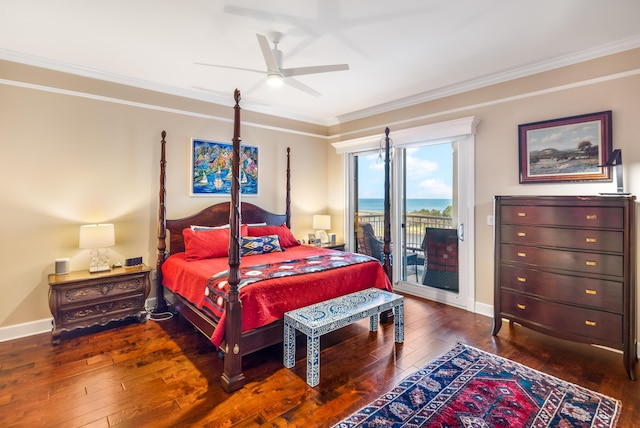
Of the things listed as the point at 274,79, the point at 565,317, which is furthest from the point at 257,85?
the point at 565,317

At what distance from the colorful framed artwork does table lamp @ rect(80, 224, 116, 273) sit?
3.81 ft

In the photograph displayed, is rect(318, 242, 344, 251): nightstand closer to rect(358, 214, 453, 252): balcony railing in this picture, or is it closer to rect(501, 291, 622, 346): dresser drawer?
rect(358, 214, 453, 252): balcony railing

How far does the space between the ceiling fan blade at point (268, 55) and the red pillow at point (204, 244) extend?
207 centimetres

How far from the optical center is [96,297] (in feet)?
10.6

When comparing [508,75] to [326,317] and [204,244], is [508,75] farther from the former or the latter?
[204,244]

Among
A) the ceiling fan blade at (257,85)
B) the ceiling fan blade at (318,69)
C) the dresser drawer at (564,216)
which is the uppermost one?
the ceiling fan blade at (257,85)

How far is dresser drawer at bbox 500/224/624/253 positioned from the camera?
99.5 inches

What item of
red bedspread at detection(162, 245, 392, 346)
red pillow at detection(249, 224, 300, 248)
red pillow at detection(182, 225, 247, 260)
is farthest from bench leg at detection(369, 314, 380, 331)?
red pillow at detection(182, 225, 247, 260)

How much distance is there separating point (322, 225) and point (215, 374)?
10.2ft

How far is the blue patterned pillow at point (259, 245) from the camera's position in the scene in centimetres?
400

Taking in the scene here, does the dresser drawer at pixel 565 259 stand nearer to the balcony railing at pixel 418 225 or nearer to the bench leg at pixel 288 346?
the balcony railing at pixel 418 225

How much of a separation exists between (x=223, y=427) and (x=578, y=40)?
4172mm

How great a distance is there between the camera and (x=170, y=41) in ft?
9.47

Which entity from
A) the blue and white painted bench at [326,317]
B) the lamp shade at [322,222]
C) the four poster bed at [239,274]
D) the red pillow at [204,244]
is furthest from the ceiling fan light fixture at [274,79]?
the lamp shade at [322,222]
